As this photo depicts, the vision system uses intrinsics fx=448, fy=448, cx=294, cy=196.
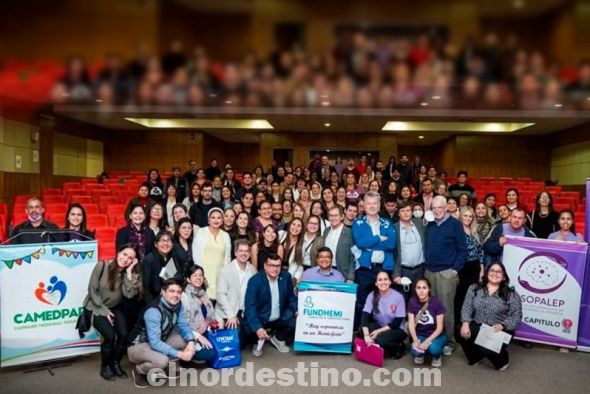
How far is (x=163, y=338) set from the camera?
3.79m

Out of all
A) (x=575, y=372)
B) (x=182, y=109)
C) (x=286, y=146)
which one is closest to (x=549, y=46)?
(x=182, y=109)

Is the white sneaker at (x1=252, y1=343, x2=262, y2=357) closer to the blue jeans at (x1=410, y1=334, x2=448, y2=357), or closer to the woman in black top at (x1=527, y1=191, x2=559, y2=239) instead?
the blue jeans at (x1=410, y1=334, x2=448, y2=357)

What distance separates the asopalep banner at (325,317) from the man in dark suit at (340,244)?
0.37 meters

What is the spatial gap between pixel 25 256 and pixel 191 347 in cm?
164

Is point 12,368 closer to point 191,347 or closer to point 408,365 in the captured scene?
point 191,347

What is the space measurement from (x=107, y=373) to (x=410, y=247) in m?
3.04

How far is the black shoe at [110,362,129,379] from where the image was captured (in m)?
3.75

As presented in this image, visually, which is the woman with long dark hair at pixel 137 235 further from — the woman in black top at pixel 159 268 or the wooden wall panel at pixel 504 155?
the wooden wall panel at pixel 504 155

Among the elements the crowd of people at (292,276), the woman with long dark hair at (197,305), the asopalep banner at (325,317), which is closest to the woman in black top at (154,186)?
the crowd of people at (292,276)

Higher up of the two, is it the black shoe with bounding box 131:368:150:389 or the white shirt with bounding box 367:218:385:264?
the white shirt with bounding box 367:218:385:264

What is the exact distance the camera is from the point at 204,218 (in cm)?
613

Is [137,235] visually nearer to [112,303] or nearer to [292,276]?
[112,303]

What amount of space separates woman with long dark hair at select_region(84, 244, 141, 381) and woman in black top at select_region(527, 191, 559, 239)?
451cm

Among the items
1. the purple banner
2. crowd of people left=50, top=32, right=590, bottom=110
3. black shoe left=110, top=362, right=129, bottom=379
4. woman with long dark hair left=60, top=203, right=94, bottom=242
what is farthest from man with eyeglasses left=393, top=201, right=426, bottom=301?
crowd of people left=50, top=32, right=590, bottom=110
